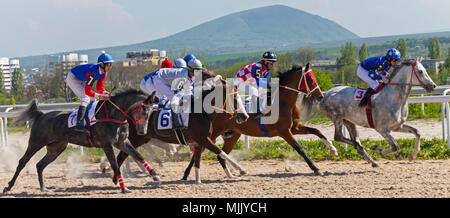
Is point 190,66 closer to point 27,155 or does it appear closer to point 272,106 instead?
point 272,106

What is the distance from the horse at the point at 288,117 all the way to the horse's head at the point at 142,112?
1.13 m

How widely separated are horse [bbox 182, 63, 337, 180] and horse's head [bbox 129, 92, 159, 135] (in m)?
1.13

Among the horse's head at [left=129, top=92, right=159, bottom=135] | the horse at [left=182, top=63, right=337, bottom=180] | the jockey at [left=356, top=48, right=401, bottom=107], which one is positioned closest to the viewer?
the horse's head at [left=129, top=92, right=159, bottom=135]

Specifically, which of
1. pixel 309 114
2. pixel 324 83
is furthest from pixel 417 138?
pixel 324 83

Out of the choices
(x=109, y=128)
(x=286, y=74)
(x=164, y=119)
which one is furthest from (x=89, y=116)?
(x=286, y=74)

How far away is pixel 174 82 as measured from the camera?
7590mm

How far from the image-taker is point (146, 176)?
8.52m

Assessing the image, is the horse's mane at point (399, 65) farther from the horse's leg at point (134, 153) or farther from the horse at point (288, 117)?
the horse's leg at point (134, 153)

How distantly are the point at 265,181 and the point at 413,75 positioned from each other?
2852 mm

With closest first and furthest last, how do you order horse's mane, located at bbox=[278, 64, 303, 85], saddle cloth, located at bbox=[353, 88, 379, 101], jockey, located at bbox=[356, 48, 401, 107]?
1. horse's mane, located at bbox=[278, 64, 303, 85]
2. jockey, located at bbox=[356, 48, 401, 107]
3. saddle cloth, located at bbox=[353, 88, 379, 101]

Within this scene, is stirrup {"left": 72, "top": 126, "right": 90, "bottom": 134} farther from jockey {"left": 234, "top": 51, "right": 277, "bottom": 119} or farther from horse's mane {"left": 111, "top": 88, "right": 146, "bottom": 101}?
jockey {"left": 234, "top": 51, "right": 277, "bottom": 119}

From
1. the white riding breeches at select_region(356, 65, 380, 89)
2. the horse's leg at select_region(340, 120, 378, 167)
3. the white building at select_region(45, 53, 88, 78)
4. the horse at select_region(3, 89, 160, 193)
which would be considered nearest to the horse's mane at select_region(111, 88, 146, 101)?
the horse at select_region(3, 89, 160, 193)

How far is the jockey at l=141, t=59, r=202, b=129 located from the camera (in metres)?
7.47

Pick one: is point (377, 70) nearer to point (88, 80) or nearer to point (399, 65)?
point (399, 65)
